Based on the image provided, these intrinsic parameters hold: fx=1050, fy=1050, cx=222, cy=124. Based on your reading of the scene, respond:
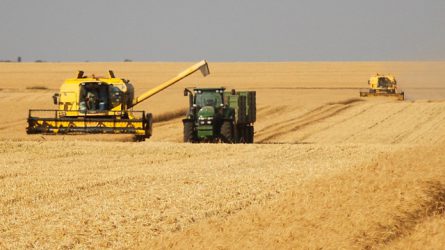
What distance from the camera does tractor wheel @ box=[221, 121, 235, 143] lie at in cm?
3075

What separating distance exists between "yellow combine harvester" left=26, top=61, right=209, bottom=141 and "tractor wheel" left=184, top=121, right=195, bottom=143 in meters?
1.13

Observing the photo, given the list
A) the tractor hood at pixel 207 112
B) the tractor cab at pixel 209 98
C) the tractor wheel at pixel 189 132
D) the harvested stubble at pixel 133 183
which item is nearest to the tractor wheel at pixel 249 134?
the tractor cab at pixel 209 98

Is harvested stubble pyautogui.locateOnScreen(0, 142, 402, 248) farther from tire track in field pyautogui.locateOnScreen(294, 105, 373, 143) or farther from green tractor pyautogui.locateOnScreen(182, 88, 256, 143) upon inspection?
tire track in field pyautogui.locateOnScreen(294, 105, 373, 143)

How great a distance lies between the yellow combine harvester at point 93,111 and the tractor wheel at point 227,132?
224 cm

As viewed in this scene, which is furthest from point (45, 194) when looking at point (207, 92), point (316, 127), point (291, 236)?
point (316, 127)

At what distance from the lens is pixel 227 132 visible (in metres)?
30.8

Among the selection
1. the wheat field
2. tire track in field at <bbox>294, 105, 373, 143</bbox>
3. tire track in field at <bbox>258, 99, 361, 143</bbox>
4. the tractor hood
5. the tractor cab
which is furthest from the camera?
tire track in field at <bbox>258, 99, 361, 143</bbox>

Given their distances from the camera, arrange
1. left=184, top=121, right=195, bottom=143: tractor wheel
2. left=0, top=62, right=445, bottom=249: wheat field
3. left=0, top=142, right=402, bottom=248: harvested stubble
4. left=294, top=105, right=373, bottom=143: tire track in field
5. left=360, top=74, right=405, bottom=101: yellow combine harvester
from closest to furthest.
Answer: left=0, top=62, right=445, bottom=249: wheat field, left=0, top=142, right=402, bottom=248: harvested stubble, left=184, top=121, right=195, bottom=143: tractor wheel, left=294, top=105, right=373, bottom=143: tire track in field, left=360, top=74, right=405, bottom=101: yellow combine harvester

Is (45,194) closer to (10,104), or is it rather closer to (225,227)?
(225,227)

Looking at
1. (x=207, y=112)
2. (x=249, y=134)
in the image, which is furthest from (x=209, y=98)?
(x=249, y=134)

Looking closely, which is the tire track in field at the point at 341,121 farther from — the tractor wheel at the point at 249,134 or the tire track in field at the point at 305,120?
the tractor wheel at the point at 249,134

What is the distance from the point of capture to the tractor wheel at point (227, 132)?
3075 cm

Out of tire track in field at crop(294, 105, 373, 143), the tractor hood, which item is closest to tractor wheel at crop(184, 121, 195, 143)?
the tractor hood

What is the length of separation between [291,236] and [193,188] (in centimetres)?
524
